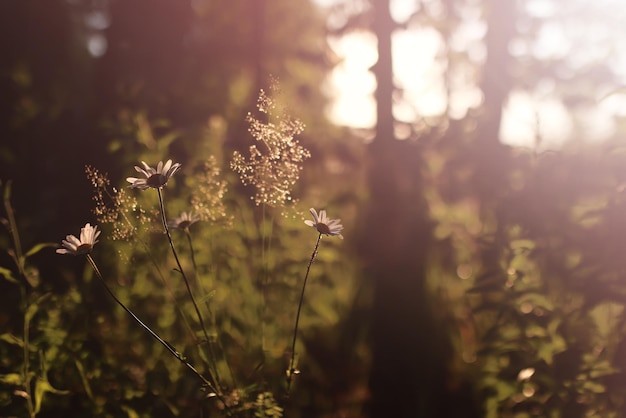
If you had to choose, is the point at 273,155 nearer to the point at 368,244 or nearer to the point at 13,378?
the point at 13,378

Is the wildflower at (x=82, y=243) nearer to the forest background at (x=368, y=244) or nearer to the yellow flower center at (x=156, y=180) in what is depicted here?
the yellow flower center at (x=156, y=180)

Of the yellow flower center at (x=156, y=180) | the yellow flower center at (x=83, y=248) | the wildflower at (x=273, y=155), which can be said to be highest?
the wildflower at (x=273, y=155)

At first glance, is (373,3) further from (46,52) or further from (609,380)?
(46,52)

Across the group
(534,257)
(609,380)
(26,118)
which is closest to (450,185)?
(534,257)

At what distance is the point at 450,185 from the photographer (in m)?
2.62

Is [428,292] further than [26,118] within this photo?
No

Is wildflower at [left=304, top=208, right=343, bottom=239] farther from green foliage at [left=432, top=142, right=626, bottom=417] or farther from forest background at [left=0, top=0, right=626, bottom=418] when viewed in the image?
green foliage at [left=432, top=142, right=626, bottom=417]

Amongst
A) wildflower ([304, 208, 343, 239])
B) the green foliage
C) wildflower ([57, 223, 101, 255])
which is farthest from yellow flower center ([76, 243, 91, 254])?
the green foliage

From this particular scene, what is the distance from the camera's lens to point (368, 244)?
8.11ft

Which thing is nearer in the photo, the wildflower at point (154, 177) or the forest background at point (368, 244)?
the wildflower at point (154, 177)

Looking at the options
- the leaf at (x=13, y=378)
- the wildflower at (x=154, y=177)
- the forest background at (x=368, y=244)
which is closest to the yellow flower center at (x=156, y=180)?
the wildflower at (x=154, y=177)

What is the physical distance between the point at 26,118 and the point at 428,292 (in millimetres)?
2272

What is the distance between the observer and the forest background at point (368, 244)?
5.68 feet

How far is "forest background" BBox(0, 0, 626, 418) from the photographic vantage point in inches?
68.2
